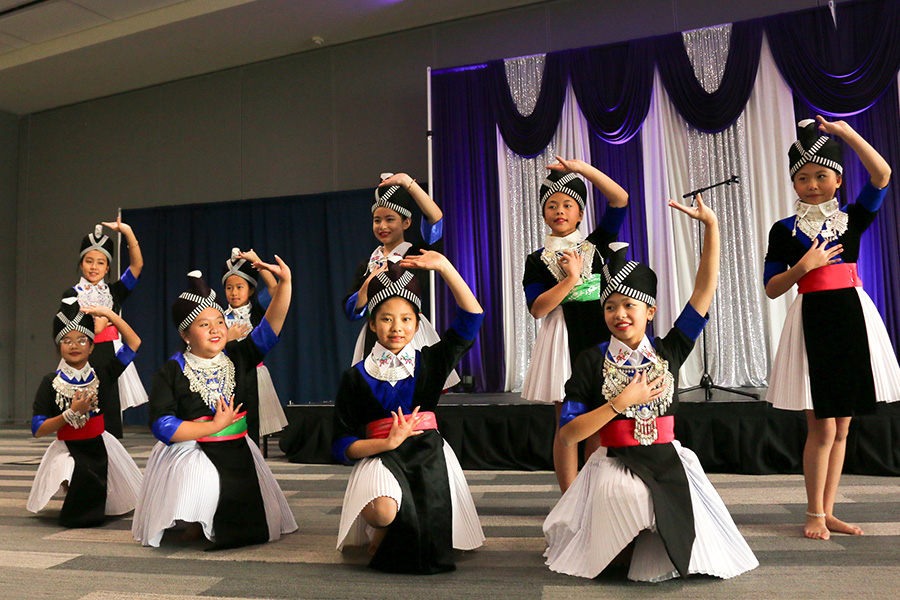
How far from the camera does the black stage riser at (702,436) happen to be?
3865 mm

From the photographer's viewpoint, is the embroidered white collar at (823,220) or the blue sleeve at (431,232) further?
the blue sleeve at (431,232)

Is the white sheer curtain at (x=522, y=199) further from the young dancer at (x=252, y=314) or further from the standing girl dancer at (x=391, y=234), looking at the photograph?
the standing girl dancer at (x=391, y=234)

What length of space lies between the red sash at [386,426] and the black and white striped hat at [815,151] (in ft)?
5.48

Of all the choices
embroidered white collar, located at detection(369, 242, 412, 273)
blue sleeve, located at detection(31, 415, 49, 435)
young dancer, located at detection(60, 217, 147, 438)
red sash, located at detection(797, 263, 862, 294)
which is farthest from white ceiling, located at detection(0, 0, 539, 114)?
red sash, located at detection(797, 263, 862, 294)

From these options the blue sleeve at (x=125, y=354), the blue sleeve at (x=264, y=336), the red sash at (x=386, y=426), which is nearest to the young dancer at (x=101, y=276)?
the blue sleeve at (x=125, y=354)

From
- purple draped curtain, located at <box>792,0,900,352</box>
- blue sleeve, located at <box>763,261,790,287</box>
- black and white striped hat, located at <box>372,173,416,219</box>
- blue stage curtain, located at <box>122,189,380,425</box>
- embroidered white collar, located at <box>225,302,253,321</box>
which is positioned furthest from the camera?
blue stage curtain, located at <box>122,189,380,425</box>

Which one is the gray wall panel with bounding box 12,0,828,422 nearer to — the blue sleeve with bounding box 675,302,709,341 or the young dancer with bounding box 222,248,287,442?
the young dancer with bounding box 222,248,287,442

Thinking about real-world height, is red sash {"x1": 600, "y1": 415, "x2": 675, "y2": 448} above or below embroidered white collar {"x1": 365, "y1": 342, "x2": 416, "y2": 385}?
below

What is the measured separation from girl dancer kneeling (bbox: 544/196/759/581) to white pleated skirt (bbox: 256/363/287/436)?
2790 mm

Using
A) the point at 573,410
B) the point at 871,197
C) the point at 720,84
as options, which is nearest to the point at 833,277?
the point at 871,197

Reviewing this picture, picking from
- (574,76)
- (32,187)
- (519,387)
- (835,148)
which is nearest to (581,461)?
(835,148)

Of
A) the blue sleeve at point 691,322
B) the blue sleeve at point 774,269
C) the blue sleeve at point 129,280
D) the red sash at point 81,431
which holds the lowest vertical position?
the red sash at point 81,431

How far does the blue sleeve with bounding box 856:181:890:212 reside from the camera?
2553mm

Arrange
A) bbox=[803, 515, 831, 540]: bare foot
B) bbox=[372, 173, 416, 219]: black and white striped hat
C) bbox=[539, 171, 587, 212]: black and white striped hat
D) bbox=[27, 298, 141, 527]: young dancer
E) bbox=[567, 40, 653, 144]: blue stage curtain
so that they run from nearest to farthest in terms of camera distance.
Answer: bbox=[803, 515, 831, 540]: bare foot → bbox=[539, 171, 587, 212]: black and white striped hat → bbox=[27, 298, 141, 527]: young dancer → bbox=[372, 173, 416, 219]: black and white striped hat → bbox=[567, 40, 653, 144]: blue stage curtain
